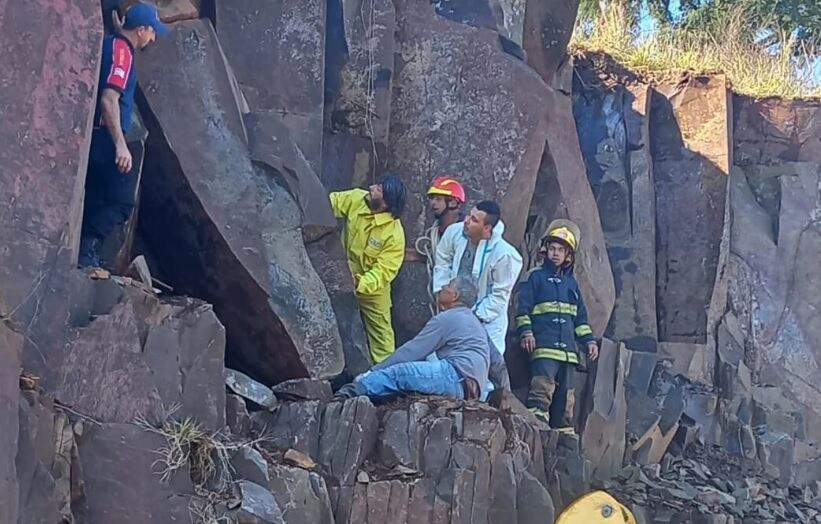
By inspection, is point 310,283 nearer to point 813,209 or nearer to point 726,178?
point 726,178

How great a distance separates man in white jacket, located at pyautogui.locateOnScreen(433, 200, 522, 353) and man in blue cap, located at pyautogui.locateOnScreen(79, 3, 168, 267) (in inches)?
99.5

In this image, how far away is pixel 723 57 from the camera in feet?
48.7

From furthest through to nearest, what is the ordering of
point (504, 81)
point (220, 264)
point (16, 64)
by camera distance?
point (504, 81), point (220, 264), point (16, 64)

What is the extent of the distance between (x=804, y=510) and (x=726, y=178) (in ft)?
15.9

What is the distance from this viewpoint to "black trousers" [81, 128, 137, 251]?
6727mm

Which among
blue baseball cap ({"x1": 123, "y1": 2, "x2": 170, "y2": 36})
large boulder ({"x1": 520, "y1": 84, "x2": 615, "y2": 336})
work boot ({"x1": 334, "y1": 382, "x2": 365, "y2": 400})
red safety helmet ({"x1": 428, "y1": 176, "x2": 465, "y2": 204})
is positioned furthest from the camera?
large boulder ({"x1": 520, "y1": 84, "x2": 615, "y2": 336})

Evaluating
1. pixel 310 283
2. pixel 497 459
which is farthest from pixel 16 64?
pixel 497 459

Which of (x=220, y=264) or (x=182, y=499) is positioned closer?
(x=182, y=499)

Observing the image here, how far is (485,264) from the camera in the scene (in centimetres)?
857

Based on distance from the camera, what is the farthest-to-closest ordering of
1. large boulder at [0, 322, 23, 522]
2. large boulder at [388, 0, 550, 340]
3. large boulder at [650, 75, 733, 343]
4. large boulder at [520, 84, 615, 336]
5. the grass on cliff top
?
the grass on cliff top
large boulder at [650, 75, 733, 343]
large boulder at [520, 84, 615, 336]
large boulder at [388, 0, 550, 340]
large boulder at [0, 322, 23, 522]

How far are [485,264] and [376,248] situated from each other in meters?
0.77

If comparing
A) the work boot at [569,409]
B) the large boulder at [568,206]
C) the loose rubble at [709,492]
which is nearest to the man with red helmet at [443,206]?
the work boot at [569,409]

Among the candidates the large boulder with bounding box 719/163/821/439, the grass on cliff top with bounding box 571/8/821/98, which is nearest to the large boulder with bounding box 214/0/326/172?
the grass on cliff top with bounding box 571/8/821/98

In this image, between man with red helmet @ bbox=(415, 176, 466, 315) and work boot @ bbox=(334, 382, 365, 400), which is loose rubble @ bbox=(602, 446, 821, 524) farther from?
work boot @ bbox=(334, 382, 365, 400)
